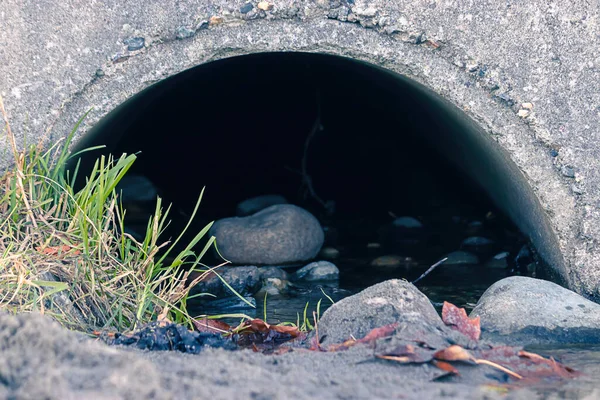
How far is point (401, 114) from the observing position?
823cm

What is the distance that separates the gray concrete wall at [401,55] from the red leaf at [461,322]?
3.19 feet

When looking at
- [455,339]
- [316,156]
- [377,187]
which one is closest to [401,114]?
[377,187]

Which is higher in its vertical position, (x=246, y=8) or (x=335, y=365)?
(x=246, y=8)

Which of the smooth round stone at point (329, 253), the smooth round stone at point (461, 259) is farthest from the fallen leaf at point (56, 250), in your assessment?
the smooth round stone at point (461, 259)

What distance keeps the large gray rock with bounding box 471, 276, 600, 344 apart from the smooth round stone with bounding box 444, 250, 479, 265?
182 centimetres

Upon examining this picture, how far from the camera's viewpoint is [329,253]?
563 centimetres

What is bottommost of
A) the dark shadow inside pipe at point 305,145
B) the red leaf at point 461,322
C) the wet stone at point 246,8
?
the red leaf at point 461,322

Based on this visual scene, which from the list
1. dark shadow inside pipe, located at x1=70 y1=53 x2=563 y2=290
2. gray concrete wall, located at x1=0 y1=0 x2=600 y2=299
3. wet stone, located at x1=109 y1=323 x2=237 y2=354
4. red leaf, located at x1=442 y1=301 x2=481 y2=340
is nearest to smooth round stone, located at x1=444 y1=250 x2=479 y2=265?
dark shadow inside pipe, located at x1=70 y1=53 x2=563 y2=290

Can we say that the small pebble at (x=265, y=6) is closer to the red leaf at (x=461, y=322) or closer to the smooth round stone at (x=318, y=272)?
the red leaf at (x=461, y=322)

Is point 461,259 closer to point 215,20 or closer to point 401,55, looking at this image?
point 401,55

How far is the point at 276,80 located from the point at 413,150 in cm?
211

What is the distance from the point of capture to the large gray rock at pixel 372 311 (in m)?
2.76

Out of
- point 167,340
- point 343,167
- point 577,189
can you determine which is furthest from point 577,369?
point 343,167

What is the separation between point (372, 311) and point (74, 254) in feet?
4.39
